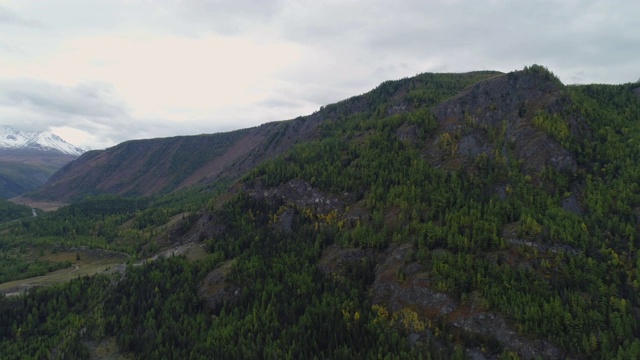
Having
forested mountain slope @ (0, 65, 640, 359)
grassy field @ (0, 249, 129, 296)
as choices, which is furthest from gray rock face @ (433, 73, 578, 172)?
grassy field @ (0, 249, 129, 296)

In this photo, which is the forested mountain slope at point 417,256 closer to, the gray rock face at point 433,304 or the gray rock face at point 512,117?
the gray rock face at point 433,304

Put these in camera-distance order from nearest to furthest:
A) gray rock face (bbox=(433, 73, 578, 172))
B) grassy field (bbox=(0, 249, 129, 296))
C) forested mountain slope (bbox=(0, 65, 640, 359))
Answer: forested mountain slope (bbox=(0, 65, 640, 359))
gray rock face (bbox=(433, 73, 578, 172))
grassy field (bbox=(0, 249, 129, 296))

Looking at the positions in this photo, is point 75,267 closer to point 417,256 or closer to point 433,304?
point 417,256

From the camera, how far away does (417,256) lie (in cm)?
7788

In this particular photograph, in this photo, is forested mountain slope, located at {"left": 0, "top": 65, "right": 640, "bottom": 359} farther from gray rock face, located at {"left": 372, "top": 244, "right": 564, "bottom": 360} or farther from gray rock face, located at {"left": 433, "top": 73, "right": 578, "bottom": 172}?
gray rock face, located at {"left": 433, "top": 73, "right": 578, "bottom": 172}

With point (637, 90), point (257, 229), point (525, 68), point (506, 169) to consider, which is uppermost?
point (525, 68)

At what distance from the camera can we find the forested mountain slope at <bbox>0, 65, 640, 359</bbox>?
206ft

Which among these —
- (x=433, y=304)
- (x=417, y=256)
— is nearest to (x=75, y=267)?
(x=417, y=256)

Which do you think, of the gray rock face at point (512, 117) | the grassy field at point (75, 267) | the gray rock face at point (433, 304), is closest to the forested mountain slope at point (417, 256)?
the gray rock face at point (433, 304)

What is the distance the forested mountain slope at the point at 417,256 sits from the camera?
62.9 m

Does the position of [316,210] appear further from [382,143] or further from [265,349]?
[265,349]

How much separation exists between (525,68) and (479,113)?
23.2m

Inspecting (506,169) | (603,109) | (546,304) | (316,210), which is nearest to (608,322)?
(546,304)

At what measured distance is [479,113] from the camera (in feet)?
386
